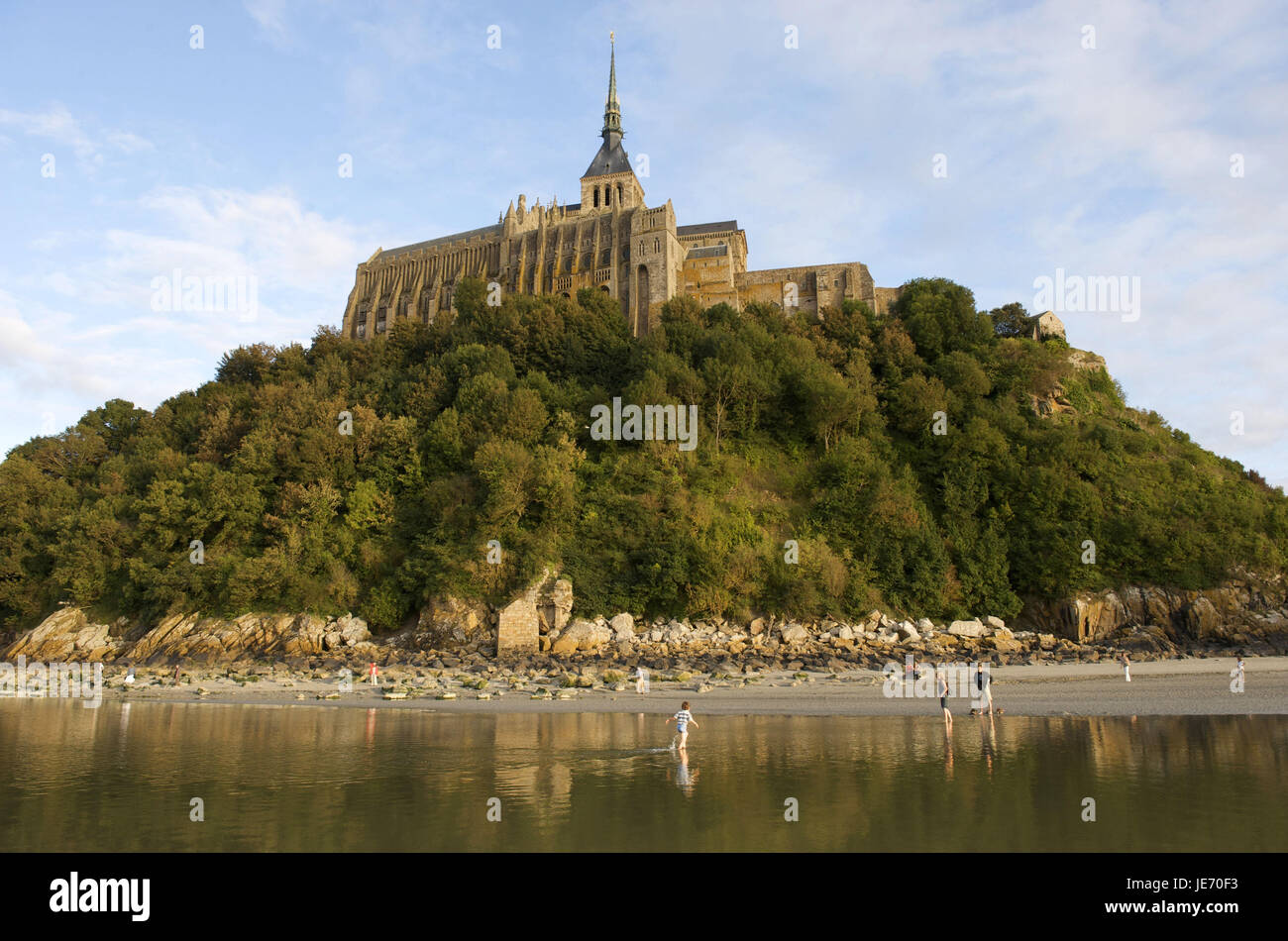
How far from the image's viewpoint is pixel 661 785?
40.1ft

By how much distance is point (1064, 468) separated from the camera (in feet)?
128

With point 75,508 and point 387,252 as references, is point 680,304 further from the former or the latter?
point 387,252

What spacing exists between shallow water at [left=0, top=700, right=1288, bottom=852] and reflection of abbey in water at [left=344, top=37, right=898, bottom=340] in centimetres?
4486

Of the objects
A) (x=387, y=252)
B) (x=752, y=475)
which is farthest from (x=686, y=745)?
(x=387, y=252)

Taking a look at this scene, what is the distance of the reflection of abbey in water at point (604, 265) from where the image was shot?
6259 centimetres

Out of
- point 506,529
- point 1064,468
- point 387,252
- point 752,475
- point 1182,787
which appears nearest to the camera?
point 1182,787

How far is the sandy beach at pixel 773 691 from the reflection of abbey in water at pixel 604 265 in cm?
3480

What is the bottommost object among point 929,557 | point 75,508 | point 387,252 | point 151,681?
point 151,681

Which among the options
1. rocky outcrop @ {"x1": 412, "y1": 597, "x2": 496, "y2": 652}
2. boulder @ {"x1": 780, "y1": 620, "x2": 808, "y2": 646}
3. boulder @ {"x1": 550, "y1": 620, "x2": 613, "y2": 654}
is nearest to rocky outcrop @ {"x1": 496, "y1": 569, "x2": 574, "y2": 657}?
boulder @ {"x1": 550, "y1": 620, "x2": 613, "y2": 654}

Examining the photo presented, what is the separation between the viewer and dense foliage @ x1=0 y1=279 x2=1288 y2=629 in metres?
35.8

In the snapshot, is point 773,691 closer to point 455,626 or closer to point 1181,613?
point 455,626

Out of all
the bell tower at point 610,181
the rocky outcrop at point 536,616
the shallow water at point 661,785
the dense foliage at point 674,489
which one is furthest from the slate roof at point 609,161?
the shallow water at point 661,785

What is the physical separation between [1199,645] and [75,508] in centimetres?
5520

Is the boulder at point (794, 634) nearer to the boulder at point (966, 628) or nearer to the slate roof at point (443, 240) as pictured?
the boulder at point (966, 628)
